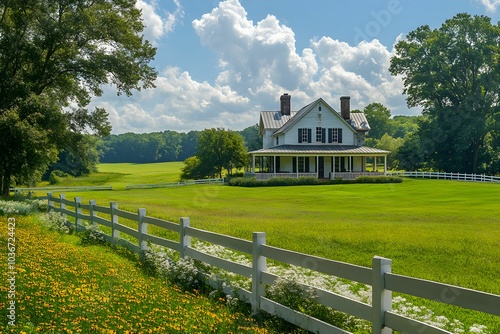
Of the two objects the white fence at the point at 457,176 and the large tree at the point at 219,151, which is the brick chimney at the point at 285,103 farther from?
the white fence at the point at 457,176

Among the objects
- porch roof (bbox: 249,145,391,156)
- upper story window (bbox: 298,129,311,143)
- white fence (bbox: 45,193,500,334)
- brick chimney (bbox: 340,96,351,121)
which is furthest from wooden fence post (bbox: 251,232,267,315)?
brick chimney (bbox: 340,96,351,121)

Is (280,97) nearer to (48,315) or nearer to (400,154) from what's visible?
(400,154)

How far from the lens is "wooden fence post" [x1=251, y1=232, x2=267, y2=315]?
7094 mm

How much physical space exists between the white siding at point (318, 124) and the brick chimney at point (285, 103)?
5.87 metres

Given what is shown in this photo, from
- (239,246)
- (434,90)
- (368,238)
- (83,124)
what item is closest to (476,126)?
(434,90)

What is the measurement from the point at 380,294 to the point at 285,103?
59.5 m

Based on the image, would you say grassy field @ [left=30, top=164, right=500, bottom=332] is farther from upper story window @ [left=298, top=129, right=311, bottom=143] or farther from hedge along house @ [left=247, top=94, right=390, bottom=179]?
upper story window @ [left=298, top=129, right=311, bottom=143]

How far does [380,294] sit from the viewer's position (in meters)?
5.21

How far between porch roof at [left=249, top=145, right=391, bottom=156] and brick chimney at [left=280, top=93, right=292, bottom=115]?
23.9 feet

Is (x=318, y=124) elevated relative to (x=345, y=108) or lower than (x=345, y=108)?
lower

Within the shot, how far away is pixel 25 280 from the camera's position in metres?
8.32

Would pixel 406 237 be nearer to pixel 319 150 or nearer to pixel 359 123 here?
pixel 319 150

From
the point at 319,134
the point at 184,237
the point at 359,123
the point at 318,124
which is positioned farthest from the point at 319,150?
the point at 184,237

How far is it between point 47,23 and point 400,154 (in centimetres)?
5050
